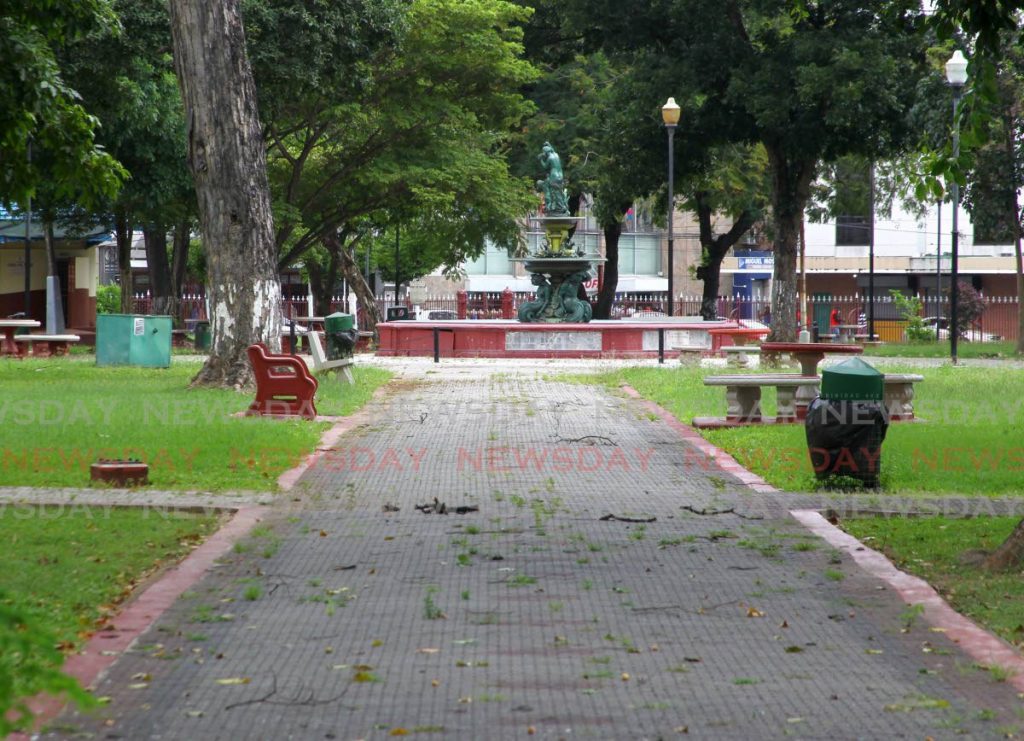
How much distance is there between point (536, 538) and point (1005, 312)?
5562 cm

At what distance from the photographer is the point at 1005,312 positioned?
60.4 meters

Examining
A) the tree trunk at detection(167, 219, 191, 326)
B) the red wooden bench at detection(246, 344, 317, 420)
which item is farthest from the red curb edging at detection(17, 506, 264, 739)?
the tree trunk at detection(167, 219, 191, 326)

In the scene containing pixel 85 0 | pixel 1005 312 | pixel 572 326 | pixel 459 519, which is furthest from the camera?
pixel 1005 312

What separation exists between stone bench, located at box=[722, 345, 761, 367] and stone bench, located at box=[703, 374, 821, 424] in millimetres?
7664

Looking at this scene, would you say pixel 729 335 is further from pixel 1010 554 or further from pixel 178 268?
pixel 1010 554

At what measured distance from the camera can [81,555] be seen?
8117 mm

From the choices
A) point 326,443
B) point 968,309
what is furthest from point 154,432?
point 968,309

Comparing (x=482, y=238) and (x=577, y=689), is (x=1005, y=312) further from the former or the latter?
(x=577, y=689)

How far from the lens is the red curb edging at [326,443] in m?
11.5

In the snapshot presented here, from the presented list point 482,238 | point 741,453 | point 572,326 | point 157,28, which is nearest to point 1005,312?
point 482,238

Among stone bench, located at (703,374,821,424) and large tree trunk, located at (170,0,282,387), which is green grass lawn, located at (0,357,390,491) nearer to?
large tree trunk, located at (170,0,282,387)

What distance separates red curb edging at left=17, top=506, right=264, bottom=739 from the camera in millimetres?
5273

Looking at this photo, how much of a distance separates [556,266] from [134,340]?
12049mm

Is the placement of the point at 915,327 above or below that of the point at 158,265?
below
